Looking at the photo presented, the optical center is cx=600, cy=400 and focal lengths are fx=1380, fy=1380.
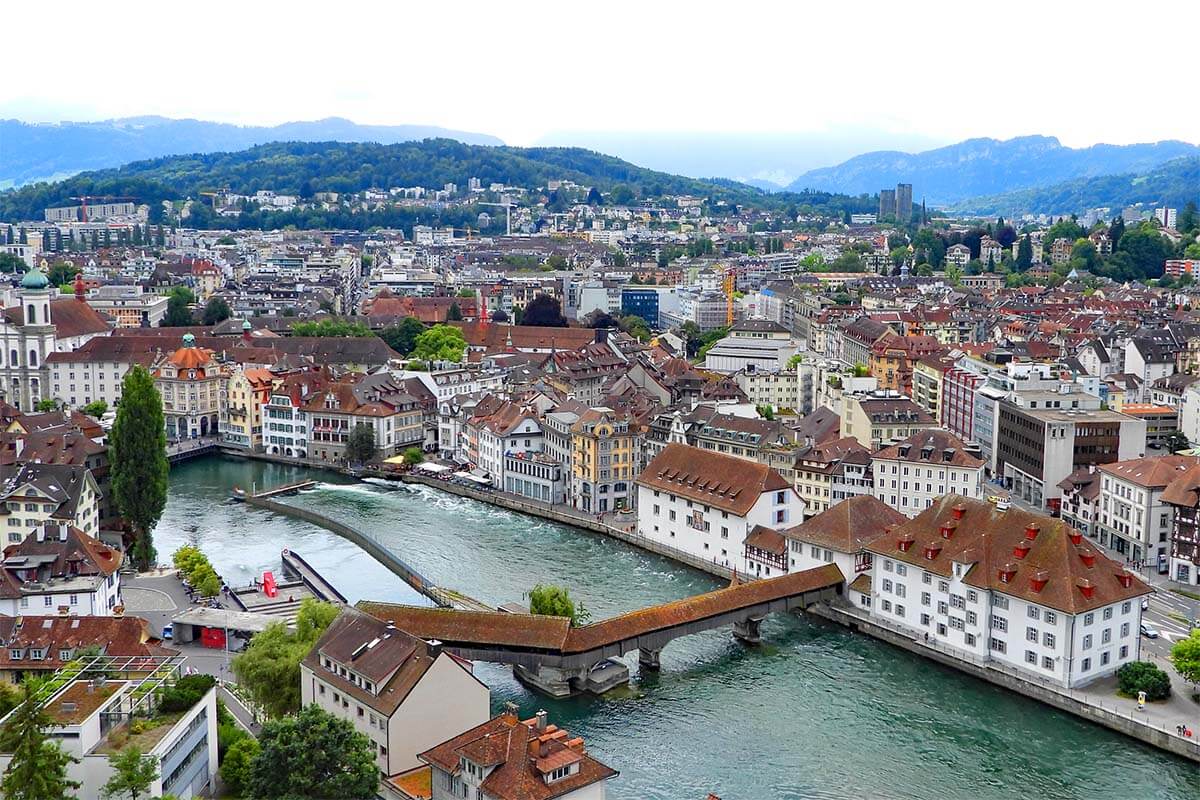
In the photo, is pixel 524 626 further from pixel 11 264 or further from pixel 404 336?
pixel 11 264

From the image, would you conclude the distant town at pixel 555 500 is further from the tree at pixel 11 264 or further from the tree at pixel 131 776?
the tree at pixel 11 264

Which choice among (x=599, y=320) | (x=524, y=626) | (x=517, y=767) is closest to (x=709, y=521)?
(x=524, y=626)

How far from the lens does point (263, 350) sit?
186ft

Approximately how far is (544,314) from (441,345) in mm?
9012

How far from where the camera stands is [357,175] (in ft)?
536

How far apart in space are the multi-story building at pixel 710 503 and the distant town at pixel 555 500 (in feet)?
0.29

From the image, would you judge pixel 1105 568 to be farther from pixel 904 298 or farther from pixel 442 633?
pixel 904 298

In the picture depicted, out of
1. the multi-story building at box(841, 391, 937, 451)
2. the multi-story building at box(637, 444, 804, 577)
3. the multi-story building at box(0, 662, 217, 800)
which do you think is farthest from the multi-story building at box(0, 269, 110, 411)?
the multi-story building at box(0, 662, 217, 800)

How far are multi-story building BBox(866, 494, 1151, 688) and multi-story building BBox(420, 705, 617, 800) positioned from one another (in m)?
10.1

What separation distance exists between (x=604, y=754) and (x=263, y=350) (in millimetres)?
37851

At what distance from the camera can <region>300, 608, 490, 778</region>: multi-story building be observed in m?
20.0

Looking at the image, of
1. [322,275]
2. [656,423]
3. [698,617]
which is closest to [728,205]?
[322,275]

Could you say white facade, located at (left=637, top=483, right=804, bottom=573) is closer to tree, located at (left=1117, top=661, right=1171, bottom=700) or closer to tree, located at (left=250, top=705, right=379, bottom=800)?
tree, located at (left=1117, top=661, right=1171, bottom=700)

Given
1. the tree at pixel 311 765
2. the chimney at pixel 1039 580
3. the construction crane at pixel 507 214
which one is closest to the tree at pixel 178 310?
the chimney at pixel 1039 580
